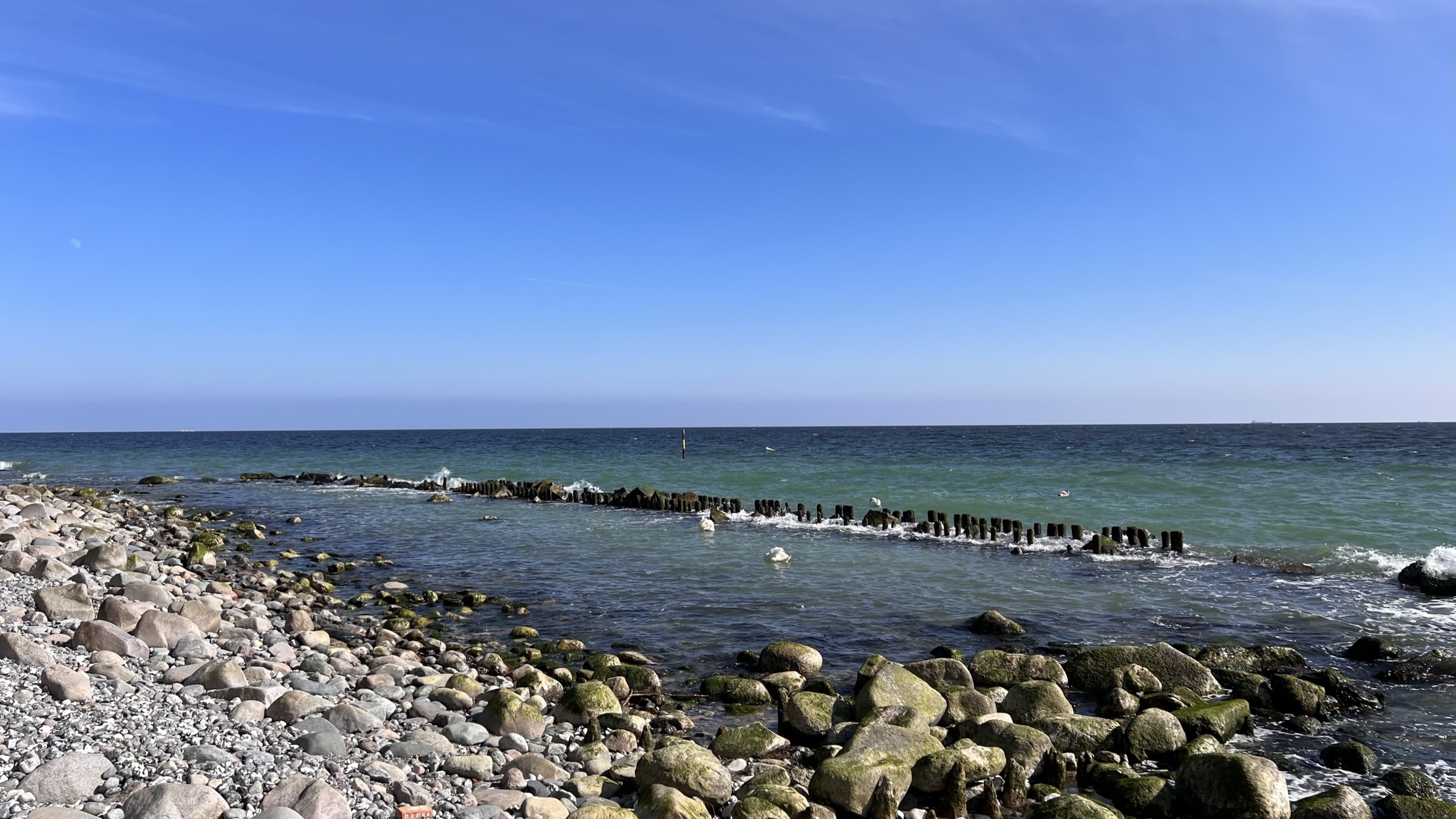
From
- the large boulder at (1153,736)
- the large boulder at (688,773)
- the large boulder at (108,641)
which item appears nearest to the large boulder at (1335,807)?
the large boulder at (1153,736)

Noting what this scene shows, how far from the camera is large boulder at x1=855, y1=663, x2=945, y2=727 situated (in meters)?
8.76

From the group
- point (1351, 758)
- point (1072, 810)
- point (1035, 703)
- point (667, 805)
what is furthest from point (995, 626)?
point (667, 805)

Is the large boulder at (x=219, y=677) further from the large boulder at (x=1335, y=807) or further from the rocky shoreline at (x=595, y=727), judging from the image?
the large boulder at (x=1335, y=807)

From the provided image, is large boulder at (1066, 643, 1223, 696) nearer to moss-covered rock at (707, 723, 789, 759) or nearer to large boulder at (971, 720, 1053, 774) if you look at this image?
large boulder at (971, 720, 1053, 774)

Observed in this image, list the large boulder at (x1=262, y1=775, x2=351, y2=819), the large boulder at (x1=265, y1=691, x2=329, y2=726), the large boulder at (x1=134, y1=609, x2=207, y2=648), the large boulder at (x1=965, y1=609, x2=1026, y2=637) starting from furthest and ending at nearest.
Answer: the large boulder at (x1=965, y1=609, x2=1026, y2=637)
the large boulder at (x1=134, y1=609, x2=207, y2=648)
the large boulder at (x1=265, y1=691, x2=329, y2=726)
the large boulder at (x1=262, y1=775, x2=351, y2=819)

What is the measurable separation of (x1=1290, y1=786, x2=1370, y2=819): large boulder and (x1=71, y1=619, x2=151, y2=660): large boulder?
36.4ft

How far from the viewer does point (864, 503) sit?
32.5m

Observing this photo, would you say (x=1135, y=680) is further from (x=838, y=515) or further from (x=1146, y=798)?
(x=838, y=515)

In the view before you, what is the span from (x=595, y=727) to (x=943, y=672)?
4.24m

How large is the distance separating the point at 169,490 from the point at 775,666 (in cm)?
3778

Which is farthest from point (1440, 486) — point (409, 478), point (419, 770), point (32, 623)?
point (409, 478)

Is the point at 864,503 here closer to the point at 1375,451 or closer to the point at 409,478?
the point at 409,478

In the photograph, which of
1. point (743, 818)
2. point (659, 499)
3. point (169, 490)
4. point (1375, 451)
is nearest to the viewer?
point (743, 818)

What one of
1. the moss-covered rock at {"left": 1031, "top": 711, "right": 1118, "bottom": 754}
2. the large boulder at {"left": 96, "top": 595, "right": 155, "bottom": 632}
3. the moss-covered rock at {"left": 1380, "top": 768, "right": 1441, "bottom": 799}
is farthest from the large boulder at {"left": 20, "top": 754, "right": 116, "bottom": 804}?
the moss-covered rock at {"left": 1380, "top": 768, "right": 1441, "bottom": 799}
